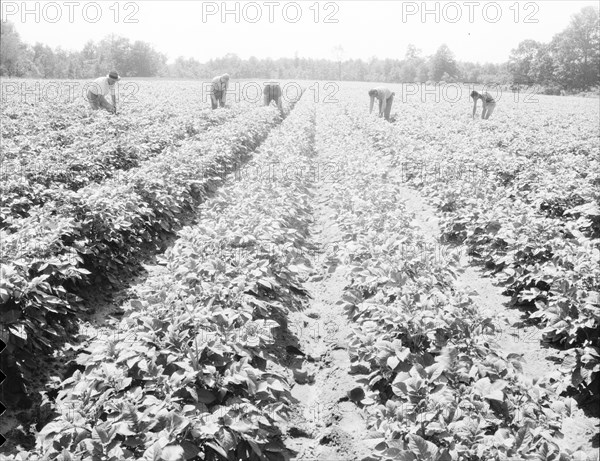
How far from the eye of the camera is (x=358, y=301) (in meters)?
4.42

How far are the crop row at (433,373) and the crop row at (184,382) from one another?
29.8 inches

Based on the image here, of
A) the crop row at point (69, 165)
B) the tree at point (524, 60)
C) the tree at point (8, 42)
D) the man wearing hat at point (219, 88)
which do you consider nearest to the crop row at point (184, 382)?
the tree at point (8, 42)

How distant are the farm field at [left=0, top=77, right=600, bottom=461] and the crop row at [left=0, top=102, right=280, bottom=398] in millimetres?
29

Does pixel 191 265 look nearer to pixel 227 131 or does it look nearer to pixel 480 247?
pixel 480 247

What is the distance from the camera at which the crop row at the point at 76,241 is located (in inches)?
142

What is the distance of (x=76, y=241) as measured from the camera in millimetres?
4535

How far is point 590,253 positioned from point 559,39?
78.2 metres

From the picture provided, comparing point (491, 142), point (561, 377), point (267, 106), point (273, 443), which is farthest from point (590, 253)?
point (267, 106)

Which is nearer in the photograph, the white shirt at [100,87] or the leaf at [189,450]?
the leaf at [189,450]

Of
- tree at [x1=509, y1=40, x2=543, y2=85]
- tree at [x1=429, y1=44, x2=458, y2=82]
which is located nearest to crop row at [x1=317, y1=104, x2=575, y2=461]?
tree at [x1=509, y1=40, x2=543, y2=85]

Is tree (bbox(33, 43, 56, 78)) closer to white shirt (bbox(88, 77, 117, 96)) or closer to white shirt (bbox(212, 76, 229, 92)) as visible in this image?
white shirt (bbox(212, 76, 229, 92))

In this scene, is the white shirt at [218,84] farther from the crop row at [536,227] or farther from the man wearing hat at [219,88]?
the crop row at [536,227]

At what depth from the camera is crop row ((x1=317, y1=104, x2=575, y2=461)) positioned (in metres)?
2.58

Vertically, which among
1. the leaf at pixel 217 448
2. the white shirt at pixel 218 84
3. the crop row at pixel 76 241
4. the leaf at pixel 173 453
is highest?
the white shirt at pixel 218 84
